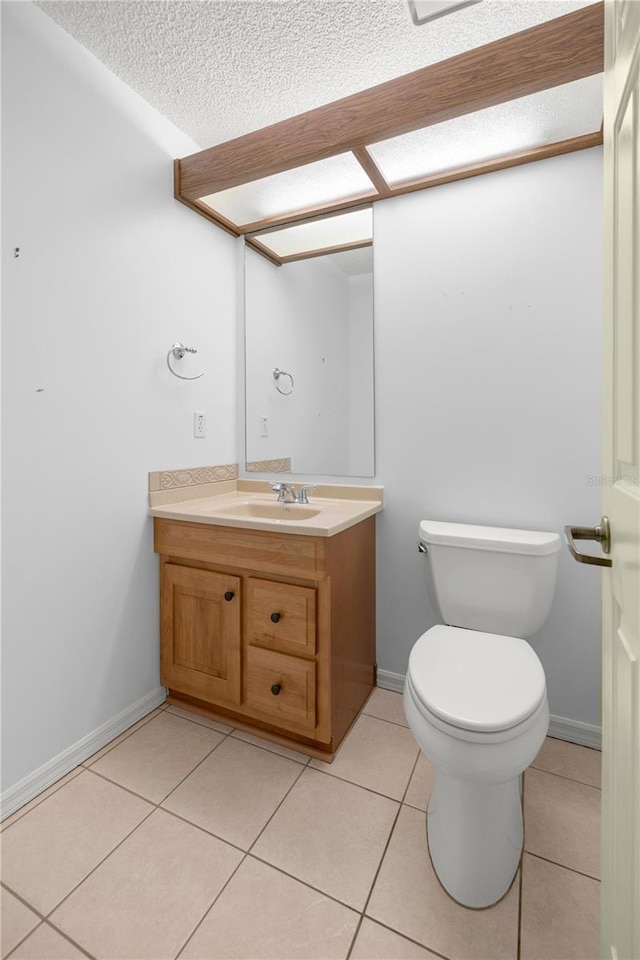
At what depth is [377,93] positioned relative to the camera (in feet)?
4.63

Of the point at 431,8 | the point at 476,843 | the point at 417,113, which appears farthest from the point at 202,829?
the point at 431,8

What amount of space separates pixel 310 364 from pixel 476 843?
182 cm

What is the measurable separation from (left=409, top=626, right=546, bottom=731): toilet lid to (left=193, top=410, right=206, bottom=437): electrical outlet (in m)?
1.31

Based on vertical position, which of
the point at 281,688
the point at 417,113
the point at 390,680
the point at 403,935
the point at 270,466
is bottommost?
the point at 403,935

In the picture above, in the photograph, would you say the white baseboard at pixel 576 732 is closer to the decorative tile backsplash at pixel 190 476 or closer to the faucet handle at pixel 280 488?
the faucet handle at pixel 280 488

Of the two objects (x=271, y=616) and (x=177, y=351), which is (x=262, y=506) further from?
(x=177, y=351)

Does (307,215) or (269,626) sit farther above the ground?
(307,215)

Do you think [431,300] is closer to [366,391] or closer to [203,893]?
[366,391]

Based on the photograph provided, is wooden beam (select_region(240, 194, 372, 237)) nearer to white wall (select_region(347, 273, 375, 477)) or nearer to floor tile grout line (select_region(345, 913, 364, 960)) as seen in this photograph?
white wall (select_region(347, 273, 375, 477))

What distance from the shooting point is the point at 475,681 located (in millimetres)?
1106

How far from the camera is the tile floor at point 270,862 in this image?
0.95 meters

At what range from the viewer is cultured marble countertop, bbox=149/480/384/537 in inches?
58.8

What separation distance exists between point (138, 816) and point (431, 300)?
2.07 metres

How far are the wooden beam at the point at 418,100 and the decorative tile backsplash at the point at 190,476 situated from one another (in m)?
1.17
